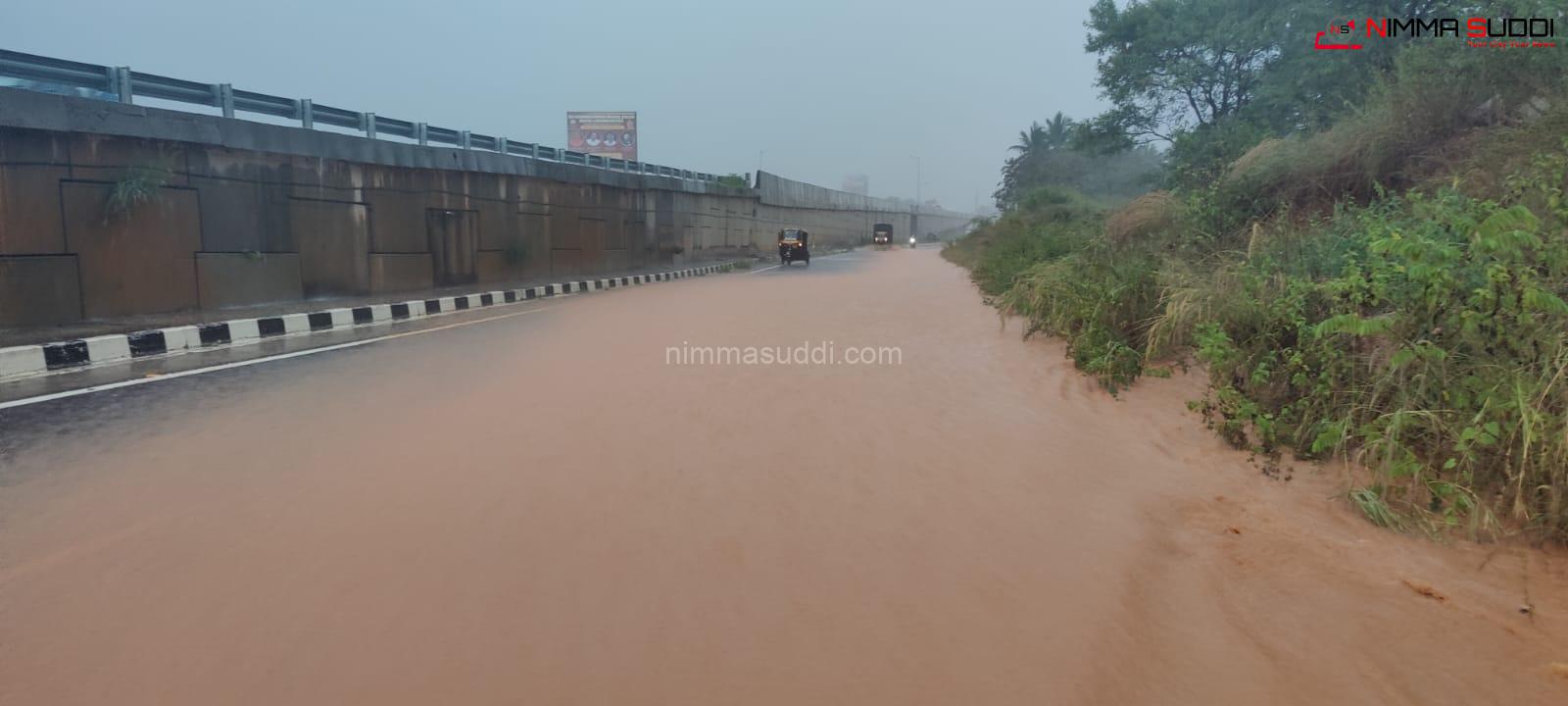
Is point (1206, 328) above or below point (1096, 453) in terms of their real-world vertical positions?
above

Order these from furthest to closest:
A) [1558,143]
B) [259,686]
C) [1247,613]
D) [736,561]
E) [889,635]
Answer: [1558,143] < [736,561] < [1247,613] < [889,635] < [259,686]

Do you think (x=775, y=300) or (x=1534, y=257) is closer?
(x=1534, y=257)

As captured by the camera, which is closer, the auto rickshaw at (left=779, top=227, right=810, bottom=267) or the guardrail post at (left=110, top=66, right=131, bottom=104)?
the guardrail post at (left=110, top=66, right=131, bottom=104)

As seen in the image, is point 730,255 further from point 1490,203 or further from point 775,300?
point 1490,203

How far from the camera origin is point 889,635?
108 inches

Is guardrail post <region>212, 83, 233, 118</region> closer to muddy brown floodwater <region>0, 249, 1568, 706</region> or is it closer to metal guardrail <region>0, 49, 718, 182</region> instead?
metal guardrail <region>0, 49, 718, 182</region>

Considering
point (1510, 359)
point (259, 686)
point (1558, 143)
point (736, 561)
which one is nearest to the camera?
point (259, 686)

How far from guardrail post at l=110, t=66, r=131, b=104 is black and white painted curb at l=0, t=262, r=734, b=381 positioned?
9.66 feet

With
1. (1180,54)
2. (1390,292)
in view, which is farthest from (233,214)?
(1180,54)

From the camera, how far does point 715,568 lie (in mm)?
3283

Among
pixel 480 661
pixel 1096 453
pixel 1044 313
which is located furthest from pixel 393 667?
pixel 1044 313

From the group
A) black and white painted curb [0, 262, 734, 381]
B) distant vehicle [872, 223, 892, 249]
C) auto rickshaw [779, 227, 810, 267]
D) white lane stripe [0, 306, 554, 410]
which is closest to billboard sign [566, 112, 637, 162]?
auto rickshaw [779, 227, 810, 267]

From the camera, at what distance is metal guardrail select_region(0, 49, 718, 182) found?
9.63 metres

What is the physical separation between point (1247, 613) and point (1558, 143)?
6072 millimetres
